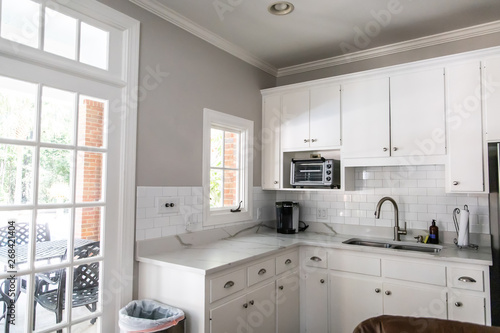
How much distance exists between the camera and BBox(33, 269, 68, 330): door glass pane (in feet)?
6.09

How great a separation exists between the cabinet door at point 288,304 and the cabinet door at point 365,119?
4.09ft

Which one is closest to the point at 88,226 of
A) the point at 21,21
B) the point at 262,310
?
the point at 21,21

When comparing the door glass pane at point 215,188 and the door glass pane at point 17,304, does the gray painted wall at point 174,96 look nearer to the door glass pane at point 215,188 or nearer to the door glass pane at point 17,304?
the door glass pane at point 215,188

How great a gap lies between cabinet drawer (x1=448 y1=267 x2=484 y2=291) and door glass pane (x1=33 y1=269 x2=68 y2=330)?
257cm

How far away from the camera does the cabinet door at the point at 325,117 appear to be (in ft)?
10.6

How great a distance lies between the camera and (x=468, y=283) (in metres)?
2.36

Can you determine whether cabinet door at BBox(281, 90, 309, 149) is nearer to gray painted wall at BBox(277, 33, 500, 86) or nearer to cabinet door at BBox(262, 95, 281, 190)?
cabinet door at BBox(262, 95, 281, 190)

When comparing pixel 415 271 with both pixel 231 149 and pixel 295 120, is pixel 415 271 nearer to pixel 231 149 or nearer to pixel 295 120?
pixel 295 120

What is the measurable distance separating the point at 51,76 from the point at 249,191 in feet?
6.74

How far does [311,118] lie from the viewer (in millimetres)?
3369

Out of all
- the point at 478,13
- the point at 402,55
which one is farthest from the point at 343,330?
the point at 478,13

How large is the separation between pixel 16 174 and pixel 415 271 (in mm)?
2710

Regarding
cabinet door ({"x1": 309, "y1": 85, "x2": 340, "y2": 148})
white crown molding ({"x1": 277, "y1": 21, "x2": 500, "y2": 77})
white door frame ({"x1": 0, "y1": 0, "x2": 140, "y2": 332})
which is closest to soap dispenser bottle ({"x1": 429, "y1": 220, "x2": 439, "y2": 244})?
cabinet door ({"x1": 309, "y1": 85, "x2": 340, "y2": 148})

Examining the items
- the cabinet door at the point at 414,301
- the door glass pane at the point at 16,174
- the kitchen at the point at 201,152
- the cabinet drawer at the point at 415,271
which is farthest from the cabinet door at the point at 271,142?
the door glass pane at the point at 16,174
